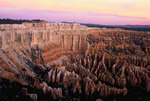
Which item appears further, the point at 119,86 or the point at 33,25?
the point at 33,25

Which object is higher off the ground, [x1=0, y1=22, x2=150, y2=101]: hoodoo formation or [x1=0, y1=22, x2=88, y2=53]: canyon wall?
[x1=0, y1=22, x2=88, y2=53]: canyon wall

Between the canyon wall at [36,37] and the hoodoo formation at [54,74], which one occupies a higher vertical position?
the canyon wall at [36,37]

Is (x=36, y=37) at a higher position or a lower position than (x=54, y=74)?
higher

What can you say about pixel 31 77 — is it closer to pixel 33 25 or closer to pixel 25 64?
pixel 25 64

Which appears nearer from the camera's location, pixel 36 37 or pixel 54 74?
pixel 54 74

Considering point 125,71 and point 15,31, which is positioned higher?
point 15,31

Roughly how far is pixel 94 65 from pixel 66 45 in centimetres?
1138

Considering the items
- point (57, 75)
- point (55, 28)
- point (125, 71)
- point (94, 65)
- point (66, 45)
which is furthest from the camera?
point (55, 28)

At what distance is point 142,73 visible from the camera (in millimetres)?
15141

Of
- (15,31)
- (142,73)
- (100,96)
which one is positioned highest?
(15,31)

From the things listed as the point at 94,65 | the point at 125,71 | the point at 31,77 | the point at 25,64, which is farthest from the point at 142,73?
the point at 25,64

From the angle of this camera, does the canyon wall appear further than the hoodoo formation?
Yes

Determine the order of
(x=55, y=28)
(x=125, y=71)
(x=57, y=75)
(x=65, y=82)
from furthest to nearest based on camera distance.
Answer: (x=55, y=28)
(x=125, y=71)
(x=57, y=75)
(x=65, y=82)

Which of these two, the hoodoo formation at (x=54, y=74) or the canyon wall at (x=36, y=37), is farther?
the canyon wall at (x=36, y=37)
